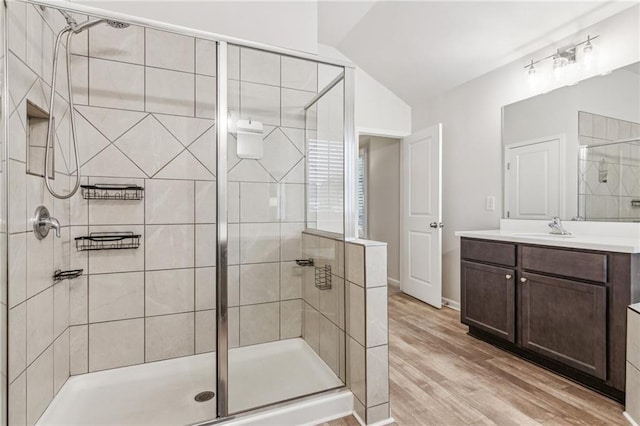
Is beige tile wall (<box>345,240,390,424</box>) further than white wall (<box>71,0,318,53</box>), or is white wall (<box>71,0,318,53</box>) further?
white wall (<box>71,0,318,53</box>)

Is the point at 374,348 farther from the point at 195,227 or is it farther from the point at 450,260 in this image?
the point at 450,260

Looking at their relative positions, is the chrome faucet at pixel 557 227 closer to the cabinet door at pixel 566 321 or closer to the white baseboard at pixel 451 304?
the cabinet door at pixel 566 321

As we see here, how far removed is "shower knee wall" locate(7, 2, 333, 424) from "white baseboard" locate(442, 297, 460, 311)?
6.77 feet

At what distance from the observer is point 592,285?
1.78 m

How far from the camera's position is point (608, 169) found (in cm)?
220

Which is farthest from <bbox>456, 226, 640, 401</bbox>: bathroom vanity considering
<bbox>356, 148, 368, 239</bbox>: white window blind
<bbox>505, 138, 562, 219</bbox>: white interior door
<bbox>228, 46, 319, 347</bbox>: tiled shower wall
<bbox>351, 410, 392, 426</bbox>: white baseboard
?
<bbox>356, 148, 368, 239</bbox>: white window blind

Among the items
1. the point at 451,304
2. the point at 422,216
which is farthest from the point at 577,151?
the point at 451,304

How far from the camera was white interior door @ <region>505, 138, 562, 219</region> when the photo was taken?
2500 mm

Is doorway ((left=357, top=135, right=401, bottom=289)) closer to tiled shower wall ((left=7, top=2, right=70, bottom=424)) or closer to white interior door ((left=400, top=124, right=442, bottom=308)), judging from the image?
white interior door ((left=400, top=124, right=442, bottom=308))

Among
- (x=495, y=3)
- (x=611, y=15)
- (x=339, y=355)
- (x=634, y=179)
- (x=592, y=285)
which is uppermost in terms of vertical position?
(x=495, y=3)

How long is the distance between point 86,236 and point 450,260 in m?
3.18

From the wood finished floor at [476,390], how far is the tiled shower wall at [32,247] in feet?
4.49

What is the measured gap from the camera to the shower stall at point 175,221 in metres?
1.53

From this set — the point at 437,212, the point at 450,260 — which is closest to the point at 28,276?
the point at 437,212
